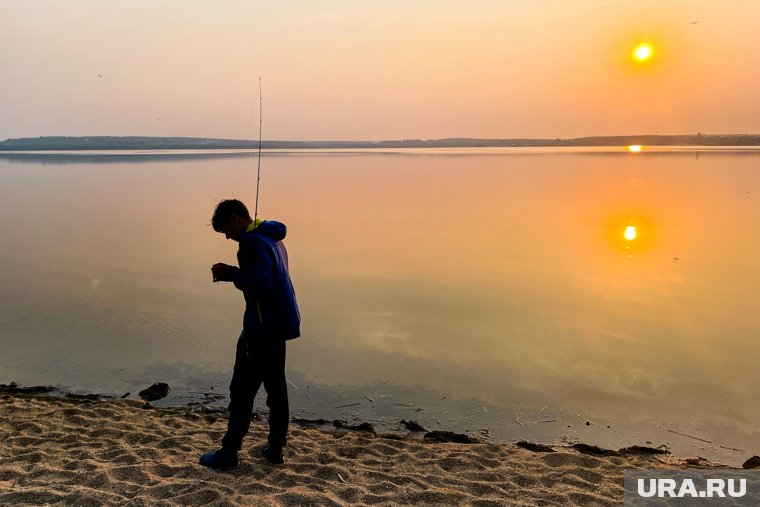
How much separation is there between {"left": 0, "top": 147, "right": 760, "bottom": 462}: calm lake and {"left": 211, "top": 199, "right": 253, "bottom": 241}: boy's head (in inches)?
103

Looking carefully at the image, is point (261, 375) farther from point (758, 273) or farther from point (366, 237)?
point (366, 237)

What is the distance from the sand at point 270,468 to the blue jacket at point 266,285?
3.64 feet

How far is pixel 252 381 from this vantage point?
4520 millimetres

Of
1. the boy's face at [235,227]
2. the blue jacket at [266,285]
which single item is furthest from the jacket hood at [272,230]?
the boy's face at [235,227]

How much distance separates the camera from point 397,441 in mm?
5422

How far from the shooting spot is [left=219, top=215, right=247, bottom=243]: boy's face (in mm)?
4293

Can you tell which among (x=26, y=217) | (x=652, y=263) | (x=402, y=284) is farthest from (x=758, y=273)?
(x=26, y=217)

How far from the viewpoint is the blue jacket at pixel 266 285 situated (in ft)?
13.7

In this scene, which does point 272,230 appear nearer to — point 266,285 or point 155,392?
point 266,285

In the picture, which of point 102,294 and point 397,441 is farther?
point 102,294

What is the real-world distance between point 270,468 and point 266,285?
151 centimetres

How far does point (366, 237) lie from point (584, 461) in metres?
11.7

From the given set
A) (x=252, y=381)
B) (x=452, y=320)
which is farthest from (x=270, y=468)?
(x=452, y=320)

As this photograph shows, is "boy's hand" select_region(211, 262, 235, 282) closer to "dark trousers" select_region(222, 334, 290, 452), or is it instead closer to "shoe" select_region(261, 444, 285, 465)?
"dark trousers" select_region(222, 334, 290, 452)
